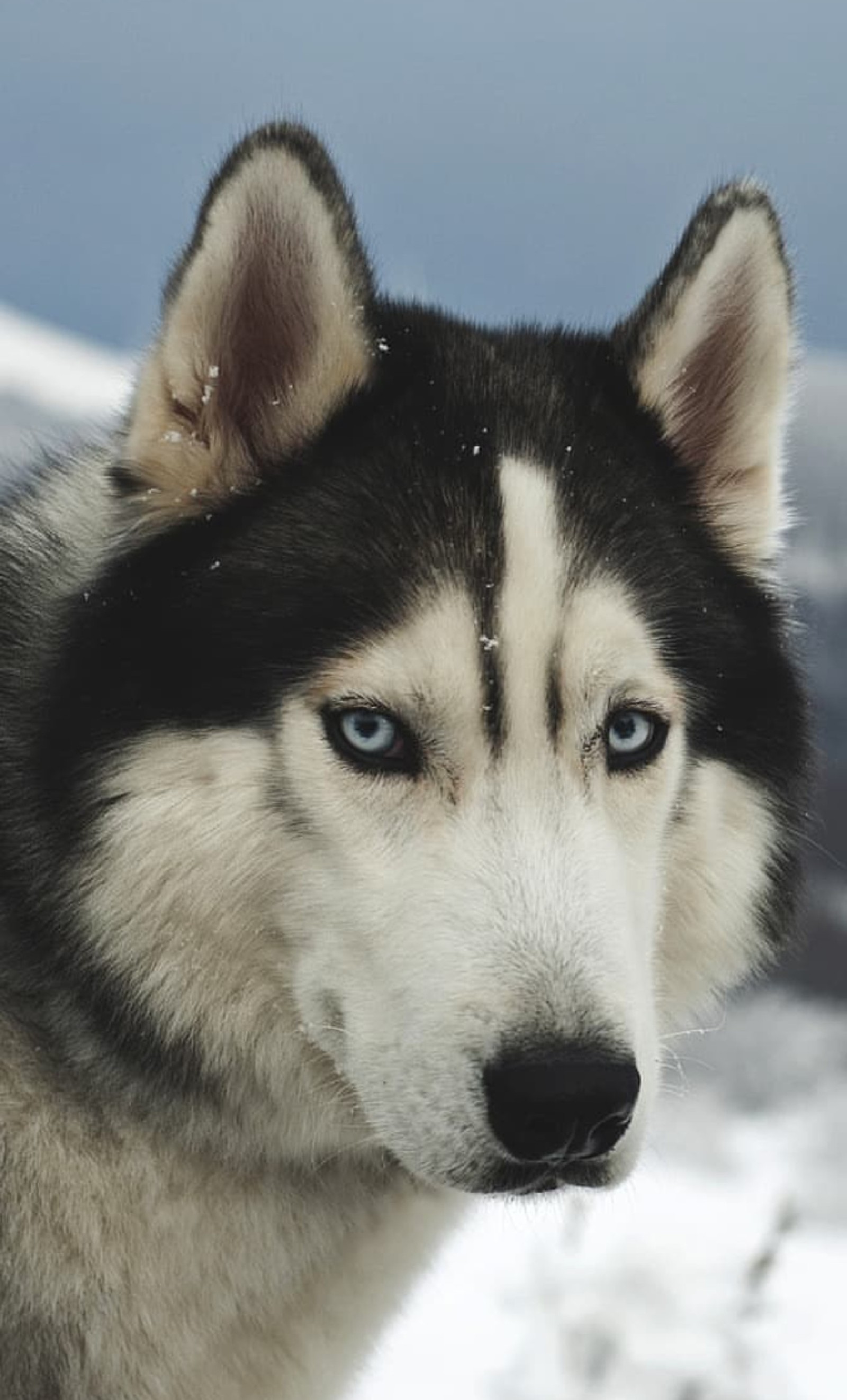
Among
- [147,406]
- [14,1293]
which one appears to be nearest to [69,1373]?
[14,1293]

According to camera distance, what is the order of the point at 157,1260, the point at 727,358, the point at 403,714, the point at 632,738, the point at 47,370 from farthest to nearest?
the point at 47,370 < the point at 727,358 < the point at 157,1260 < the point at 632,738 < the point at 403,714

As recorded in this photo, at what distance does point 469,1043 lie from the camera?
218 centimetres

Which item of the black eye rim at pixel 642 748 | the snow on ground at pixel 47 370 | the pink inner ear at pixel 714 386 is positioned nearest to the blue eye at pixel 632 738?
the black eye rim at pixel 642 748

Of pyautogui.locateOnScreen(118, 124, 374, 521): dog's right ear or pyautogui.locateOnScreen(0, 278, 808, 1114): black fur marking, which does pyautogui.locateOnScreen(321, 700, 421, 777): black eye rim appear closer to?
pyautogui.locateOnScreen(0, 278, 808, 1114): black fur marking

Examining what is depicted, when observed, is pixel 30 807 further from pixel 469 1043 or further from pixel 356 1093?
pixel 469 1043

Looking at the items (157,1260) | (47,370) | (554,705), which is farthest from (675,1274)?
(47,370)

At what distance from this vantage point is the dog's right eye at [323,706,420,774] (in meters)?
2.41

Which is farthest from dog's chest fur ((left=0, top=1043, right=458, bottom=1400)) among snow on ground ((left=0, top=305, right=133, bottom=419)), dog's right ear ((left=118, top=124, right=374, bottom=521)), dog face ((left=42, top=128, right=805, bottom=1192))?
snow on ground ((left=0, top=305, right=133, bottom=419))

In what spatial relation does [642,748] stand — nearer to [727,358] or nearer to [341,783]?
[341,783]

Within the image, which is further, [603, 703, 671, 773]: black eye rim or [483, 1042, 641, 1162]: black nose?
[603, 703, 671, 773]: black eye rim

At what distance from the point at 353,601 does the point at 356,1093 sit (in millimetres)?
793

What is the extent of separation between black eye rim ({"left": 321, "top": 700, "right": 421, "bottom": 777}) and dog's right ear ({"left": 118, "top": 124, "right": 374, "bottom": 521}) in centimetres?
50

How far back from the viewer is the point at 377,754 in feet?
7.92

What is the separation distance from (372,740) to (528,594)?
0.34 m
